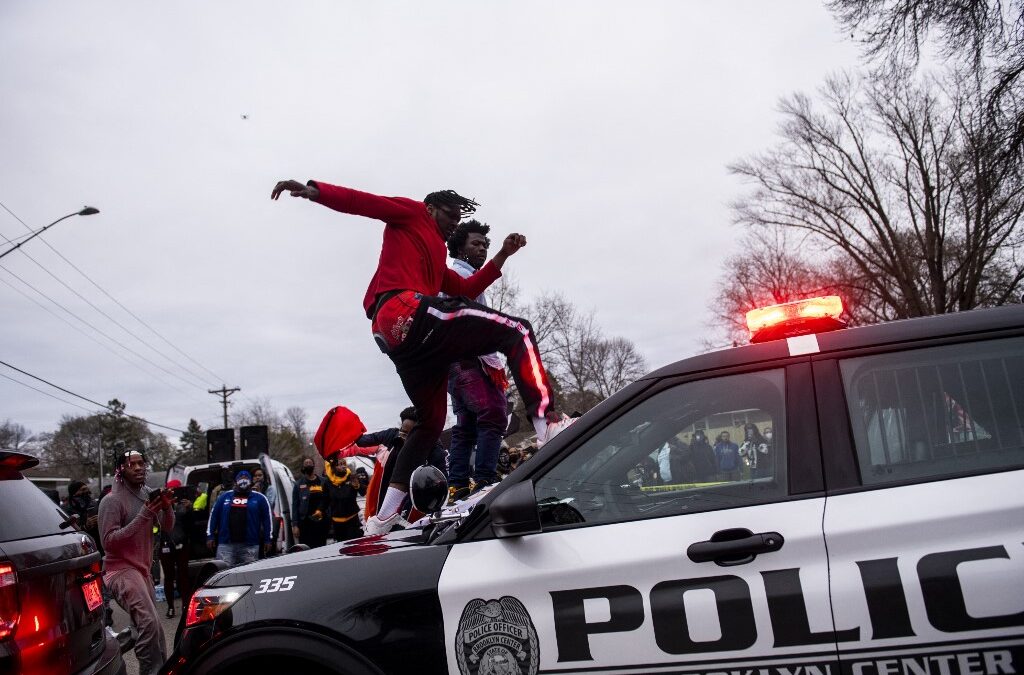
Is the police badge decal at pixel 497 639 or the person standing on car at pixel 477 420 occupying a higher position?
the person standing on car at pixel 477 420

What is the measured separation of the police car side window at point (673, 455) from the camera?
255 centimetres

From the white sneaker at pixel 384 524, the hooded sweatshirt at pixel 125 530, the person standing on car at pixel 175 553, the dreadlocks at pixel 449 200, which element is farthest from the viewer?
the person standing on car at pixel 175 553

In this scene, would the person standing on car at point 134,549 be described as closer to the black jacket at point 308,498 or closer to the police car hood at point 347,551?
the police car hood at point 347,551

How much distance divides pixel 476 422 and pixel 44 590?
2.47m

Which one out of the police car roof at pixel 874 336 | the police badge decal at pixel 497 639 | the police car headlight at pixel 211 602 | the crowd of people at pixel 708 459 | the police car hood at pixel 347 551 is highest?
the police car roof at pixel 874 336

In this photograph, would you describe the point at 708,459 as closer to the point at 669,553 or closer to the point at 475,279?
the point at 669,553

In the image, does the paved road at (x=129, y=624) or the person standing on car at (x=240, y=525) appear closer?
the paved road at (x=129, y=624)

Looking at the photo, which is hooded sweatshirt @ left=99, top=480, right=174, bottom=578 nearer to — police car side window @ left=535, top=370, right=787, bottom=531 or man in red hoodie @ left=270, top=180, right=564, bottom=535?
man in red hoodie @ left=270, top=180, right=564, bottom=535

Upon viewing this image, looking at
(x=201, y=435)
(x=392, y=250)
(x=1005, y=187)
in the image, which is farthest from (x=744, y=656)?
(x=201, y=435)

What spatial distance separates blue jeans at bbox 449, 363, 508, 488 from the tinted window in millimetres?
A: 2181

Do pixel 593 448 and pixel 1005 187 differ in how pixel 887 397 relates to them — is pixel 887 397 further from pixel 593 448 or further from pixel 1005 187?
pixel 1005 187

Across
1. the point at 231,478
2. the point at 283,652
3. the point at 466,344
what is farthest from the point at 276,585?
the point at 231,478

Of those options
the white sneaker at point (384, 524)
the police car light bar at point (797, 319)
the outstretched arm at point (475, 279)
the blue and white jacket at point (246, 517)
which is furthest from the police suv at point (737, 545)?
the blue and white jacket at point (246, 517)

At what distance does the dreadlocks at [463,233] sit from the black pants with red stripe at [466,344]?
1314mm
